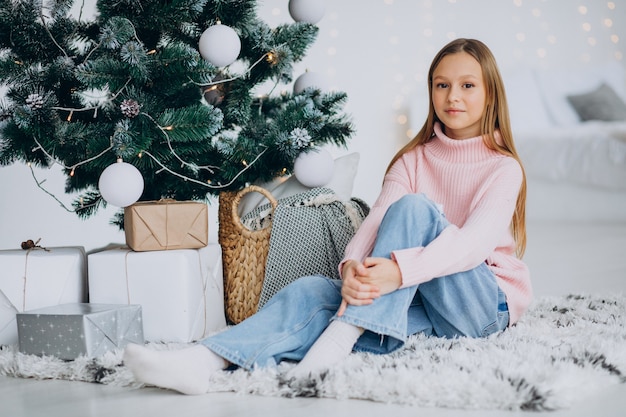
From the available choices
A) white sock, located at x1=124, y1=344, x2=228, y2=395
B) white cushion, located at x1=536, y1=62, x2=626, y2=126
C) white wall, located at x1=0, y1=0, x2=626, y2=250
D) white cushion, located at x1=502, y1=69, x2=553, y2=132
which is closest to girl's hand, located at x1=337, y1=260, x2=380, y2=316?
white sock, located at x1=124, y1=344, x2=228, y2=395

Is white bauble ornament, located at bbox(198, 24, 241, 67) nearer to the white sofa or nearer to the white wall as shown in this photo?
the white sofa

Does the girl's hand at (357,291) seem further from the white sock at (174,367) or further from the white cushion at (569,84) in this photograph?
the white cushion at (569,84)

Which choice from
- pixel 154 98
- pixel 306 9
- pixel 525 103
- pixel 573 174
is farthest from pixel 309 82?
pixel 525 103

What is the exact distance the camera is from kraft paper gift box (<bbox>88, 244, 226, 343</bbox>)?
1580 mm

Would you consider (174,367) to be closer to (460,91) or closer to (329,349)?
(329,349)

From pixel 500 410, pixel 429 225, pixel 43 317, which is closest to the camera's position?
pixel 500 410

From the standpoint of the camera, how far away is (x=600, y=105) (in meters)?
4.93

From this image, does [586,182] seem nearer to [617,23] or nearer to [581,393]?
[617,23]

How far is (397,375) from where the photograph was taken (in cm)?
112

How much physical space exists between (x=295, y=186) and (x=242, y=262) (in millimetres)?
247

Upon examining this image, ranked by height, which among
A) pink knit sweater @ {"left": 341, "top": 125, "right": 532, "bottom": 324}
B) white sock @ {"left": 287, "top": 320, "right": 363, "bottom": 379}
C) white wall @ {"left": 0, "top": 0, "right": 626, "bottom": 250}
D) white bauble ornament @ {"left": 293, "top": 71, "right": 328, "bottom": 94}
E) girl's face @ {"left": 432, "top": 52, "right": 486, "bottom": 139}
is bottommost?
white sock @ {"left": 287, "top": 320, "right": 363, "bottom": 379}

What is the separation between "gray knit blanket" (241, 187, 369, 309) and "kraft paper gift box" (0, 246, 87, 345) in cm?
44

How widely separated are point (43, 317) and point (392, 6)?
3.80 m

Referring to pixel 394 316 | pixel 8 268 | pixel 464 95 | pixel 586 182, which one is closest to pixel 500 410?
pixel 394 316
